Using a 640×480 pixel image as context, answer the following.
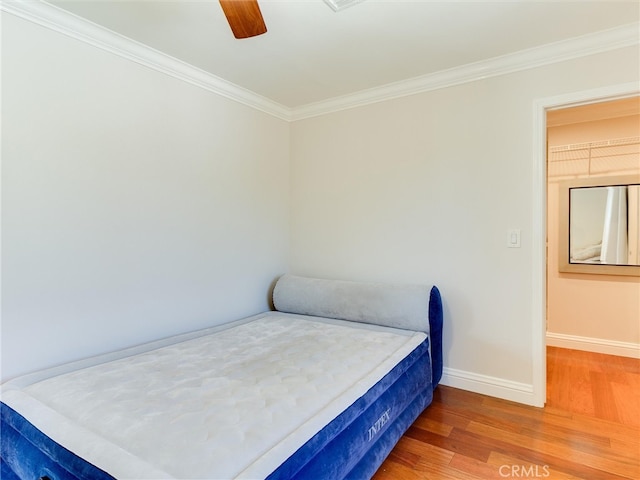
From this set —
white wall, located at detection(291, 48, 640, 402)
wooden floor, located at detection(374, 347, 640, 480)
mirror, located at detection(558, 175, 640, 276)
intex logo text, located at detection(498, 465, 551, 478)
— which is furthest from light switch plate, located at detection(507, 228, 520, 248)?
mirror, located at detection(558, 175, 640, 276)

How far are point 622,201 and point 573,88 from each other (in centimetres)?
176

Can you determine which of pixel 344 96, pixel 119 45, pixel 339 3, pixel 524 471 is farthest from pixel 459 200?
pixel 119 45

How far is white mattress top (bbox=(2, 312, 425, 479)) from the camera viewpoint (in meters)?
1.09

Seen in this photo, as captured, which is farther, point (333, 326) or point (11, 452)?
point (333, 326)

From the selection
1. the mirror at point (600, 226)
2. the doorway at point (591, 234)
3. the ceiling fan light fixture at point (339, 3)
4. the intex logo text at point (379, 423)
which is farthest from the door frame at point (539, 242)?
the mirror at point (600, 226)

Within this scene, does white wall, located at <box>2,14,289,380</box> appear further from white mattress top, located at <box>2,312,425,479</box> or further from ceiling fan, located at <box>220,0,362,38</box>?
ceiling fan, located at <box>220,0,362,38</box>

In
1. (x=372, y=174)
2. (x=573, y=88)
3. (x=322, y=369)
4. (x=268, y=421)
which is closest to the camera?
(x=268, y=421)

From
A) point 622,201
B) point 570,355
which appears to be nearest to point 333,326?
point 570,355

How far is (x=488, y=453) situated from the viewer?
1.85 metres

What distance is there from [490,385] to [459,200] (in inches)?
52.2

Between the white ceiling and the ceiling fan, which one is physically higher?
the white ceiling

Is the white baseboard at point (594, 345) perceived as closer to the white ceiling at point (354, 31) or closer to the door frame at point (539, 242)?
the door frame at point (539, 242)

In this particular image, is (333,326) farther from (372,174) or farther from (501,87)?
(501,87)

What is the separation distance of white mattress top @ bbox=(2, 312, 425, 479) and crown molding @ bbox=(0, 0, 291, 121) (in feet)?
5.84
